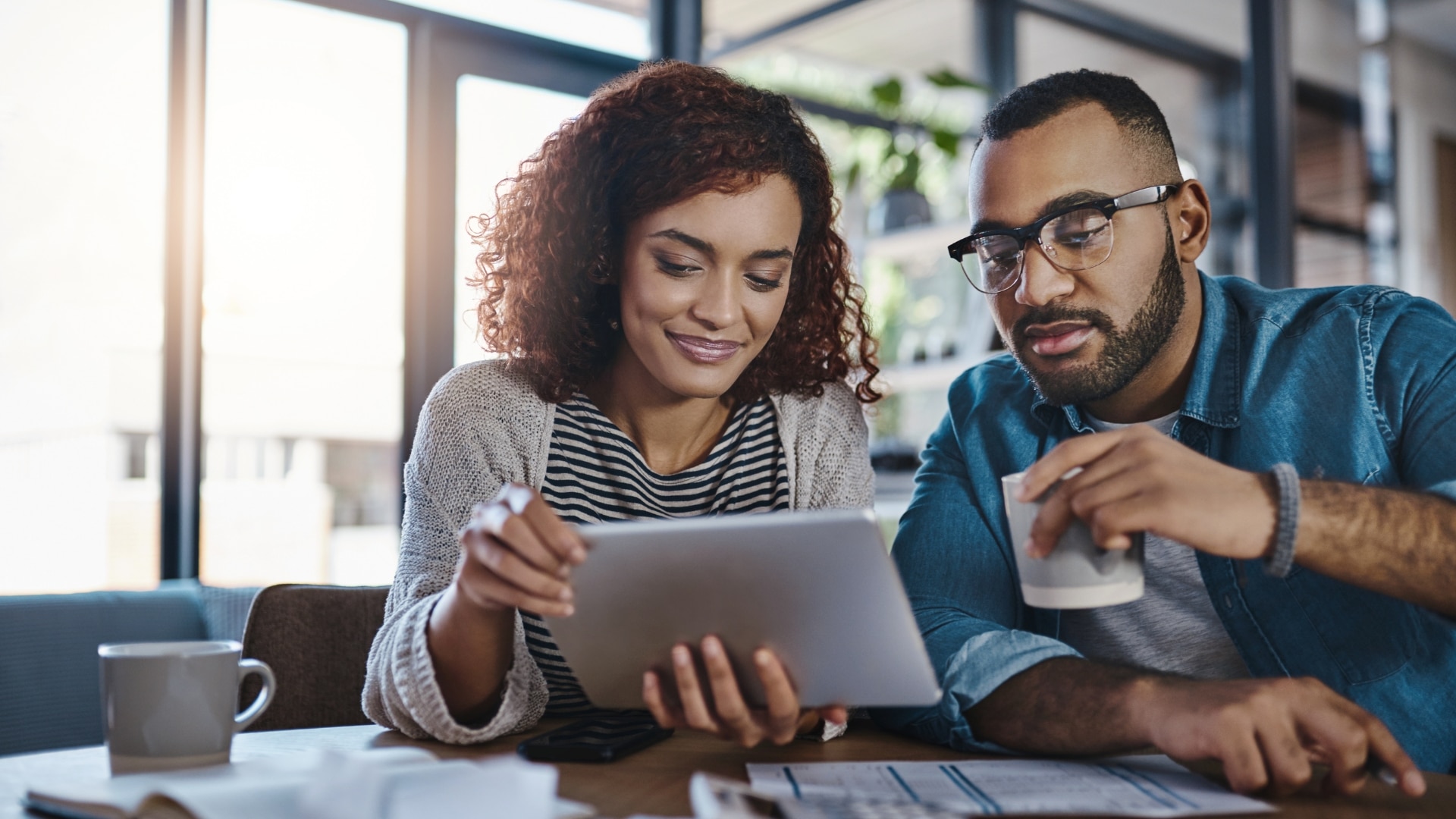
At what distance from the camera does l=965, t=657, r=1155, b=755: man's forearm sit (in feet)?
3.29

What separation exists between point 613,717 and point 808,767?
297mm

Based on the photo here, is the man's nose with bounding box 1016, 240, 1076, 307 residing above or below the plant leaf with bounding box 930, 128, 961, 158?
below

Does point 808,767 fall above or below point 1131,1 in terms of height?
below

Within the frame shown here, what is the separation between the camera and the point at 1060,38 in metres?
4.87

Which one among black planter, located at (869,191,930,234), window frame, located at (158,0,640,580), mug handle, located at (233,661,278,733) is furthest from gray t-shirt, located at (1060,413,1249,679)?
black planter, located at (869,191,930,234)

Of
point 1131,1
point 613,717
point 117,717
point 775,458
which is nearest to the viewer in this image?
point 117,717

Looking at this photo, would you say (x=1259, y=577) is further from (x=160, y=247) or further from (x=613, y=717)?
(x=160, y=247)

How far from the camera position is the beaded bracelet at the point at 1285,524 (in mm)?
931

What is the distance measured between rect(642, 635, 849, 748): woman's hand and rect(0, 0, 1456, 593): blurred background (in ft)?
6.79

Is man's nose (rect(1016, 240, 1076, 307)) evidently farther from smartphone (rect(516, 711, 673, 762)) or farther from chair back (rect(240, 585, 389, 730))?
chair back (rect(240, 585, 389, 730))

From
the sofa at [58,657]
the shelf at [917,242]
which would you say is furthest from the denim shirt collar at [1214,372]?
the shelf at [917,242]

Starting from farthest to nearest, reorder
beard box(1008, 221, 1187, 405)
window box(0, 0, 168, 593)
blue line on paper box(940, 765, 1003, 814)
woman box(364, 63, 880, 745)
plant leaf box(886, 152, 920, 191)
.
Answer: plant leaf box(886, 152, 920, 191) < window box(0, 0, 168, 593) < beard box(1008, 221, 1187, 405) < woman box(364, 63, 880, 745) < blue line on paper box(940, 765, 1003, 814)

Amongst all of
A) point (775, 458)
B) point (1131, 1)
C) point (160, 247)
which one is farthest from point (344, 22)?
point (1131, 1)

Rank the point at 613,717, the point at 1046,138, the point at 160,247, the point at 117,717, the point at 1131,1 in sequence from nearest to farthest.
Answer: the point at 117,717, the point at 613,717, the point at 1046,138, the point at 160,247, the point at 1131,1
